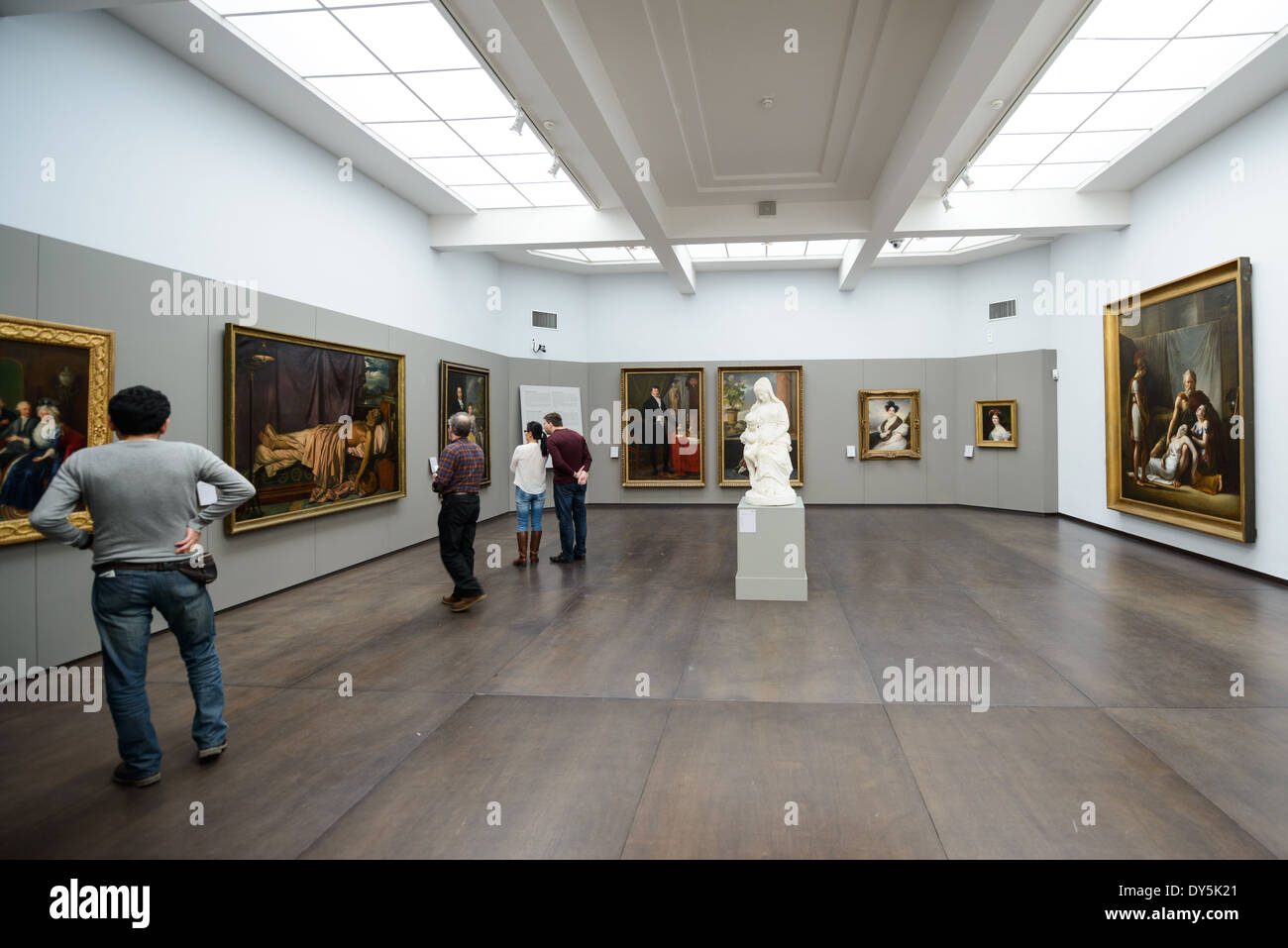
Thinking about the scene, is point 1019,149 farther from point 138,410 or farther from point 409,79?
point 138,410

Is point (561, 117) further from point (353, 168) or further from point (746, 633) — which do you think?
point (746, 633)

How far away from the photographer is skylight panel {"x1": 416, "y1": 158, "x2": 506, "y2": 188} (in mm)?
11164

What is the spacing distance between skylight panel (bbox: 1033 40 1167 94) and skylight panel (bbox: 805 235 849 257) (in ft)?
26.5

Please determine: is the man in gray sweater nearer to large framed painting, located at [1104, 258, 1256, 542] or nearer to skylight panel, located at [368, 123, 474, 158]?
skylight panel, located at [368, 123, 474, 158]

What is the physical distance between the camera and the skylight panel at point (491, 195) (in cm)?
1245

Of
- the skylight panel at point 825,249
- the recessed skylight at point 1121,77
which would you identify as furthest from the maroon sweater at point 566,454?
the skylight panel at point 825,249

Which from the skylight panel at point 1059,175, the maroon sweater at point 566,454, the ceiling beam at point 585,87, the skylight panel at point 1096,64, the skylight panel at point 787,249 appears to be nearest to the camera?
the ceiling beam at point 585,87

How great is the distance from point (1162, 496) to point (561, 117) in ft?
39.1

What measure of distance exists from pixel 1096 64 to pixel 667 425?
12.3 metres

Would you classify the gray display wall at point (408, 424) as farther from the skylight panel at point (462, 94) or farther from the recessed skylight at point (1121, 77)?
the recessed skylight at point (1121, 77)

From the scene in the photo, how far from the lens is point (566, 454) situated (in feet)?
35.5

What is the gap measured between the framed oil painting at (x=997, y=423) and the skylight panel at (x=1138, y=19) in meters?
10.3

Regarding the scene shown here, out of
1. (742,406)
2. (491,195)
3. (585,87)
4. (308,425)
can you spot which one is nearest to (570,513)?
(308,425)

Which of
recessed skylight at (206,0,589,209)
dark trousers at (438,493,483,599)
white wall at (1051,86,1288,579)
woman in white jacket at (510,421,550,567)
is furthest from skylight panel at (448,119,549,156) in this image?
white wall at (1051,86,1288,579)
